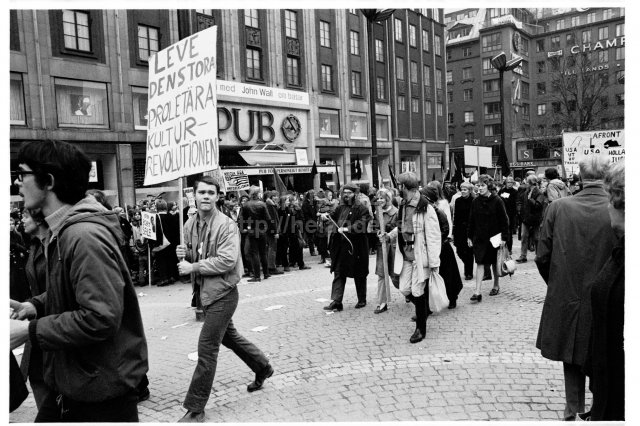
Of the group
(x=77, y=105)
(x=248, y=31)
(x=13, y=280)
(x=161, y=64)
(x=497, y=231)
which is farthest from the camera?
→ (x=248, y=31)

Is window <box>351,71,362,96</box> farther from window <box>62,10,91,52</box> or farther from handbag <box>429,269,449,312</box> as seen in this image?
handbag <box>429,269,449,312</box>

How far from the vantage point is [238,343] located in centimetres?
473

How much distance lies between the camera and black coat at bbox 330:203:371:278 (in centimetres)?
807

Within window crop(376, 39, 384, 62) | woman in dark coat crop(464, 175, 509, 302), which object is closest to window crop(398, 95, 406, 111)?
window crop(376, 39, 384, 62)

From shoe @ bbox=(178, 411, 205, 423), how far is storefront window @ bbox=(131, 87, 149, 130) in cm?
2270

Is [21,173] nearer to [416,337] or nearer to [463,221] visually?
[416,337]

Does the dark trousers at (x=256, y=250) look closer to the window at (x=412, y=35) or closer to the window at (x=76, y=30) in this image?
the window at (x=76, y=30)

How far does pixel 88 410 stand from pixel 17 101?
872 inches

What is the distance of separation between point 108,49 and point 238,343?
73.9 ft

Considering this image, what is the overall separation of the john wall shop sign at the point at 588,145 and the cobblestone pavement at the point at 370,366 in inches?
203

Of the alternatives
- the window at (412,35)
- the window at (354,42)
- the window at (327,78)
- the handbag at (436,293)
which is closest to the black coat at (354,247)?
the handbag at (436,293)

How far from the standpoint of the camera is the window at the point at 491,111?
6800 cm
